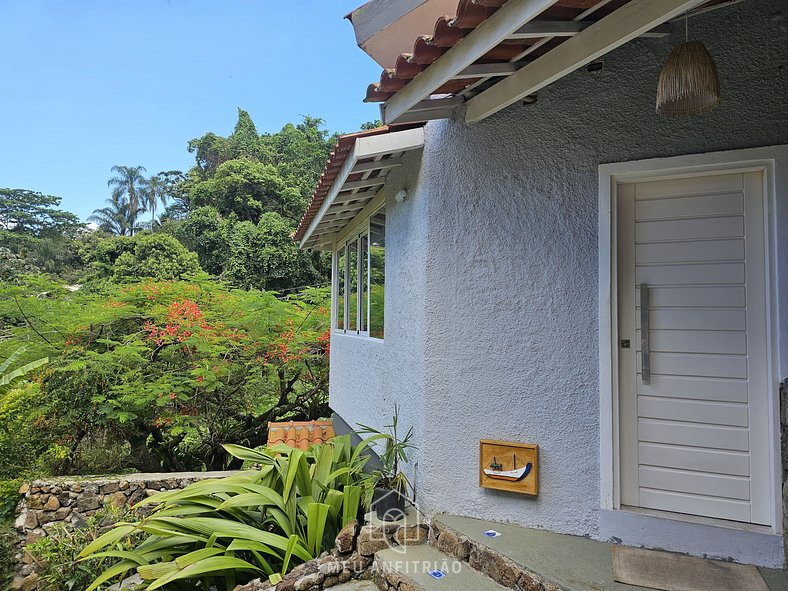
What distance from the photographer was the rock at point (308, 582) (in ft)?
13.6

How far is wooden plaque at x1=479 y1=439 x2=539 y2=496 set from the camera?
4164 millimetres

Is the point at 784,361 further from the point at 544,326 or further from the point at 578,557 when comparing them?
the point at 578,557

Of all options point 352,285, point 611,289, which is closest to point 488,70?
point 611,289

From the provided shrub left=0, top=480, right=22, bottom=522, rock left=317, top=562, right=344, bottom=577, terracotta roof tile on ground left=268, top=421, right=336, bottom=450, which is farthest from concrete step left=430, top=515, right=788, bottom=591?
shrub left=0, top=480, right=22, bottom=522

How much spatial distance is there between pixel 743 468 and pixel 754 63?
301 cm

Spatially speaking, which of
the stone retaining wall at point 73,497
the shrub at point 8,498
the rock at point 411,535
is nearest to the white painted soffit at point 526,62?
the rock at point 411,535

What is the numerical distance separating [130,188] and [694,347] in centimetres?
5361

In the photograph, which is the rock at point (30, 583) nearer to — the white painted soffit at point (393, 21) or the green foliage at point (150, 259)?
the white painted soffit at point (393, 21)

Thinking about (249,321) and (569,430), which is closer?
(569,430)

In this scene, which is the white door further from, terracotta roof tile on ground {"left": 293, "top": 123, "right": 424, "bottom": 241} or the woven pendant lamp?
terracotta roof tile on ground {"left": 293, "top": 123, "right": 424, "bottom": 241}

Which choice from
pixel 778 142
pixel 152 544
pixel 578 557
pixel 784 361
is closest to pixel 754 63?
pixel 778 142

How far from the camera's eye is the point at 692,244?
3.94 m

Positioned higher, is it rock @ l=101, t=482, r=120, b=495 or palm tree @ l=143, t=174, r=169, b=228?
palm tree @ l=143, t=174, r=169, b=228

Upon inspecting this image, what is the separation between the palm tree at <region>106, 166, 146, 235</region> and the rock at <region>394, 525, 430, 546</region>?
49.5 meters
